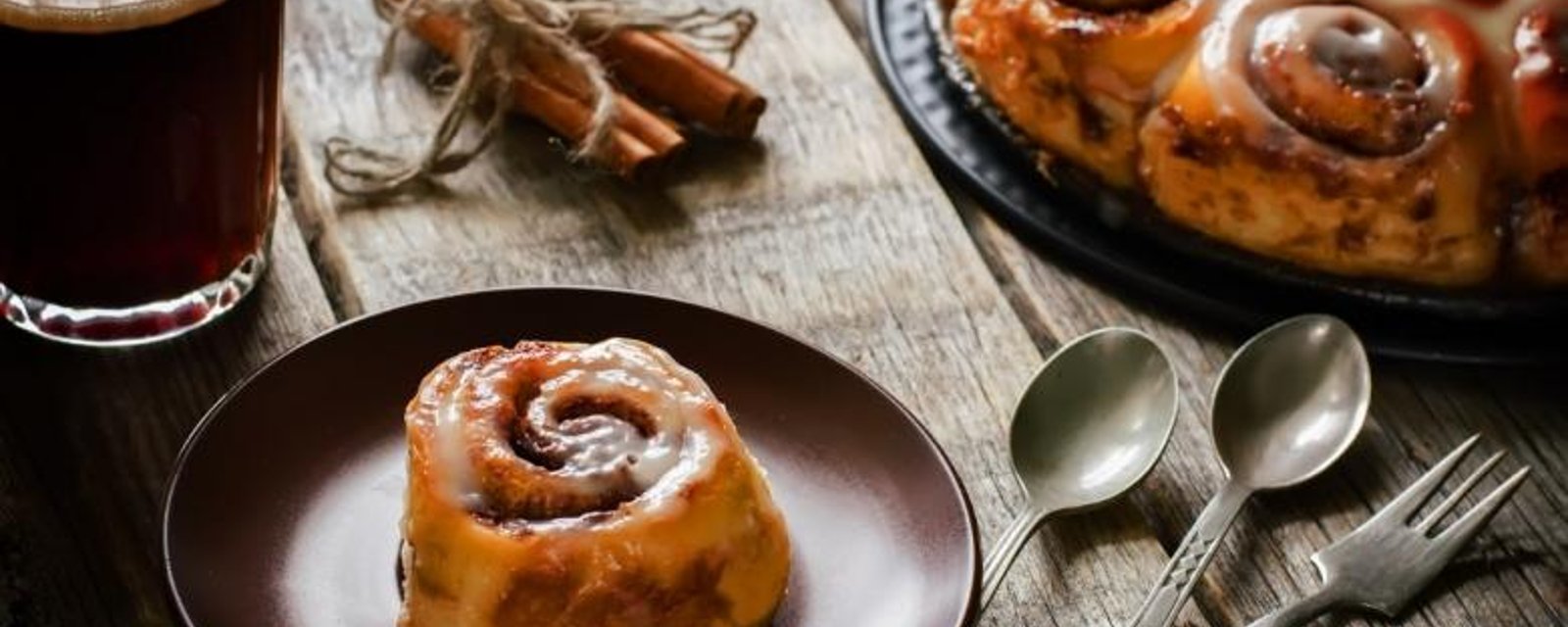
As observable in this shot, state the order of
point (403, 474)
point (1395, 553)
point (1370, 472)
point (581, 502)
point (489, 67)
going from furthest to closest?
1. point (489, 67)
2. point (1370, 472)
3. point (1395, 553)
4. point (403, 474)
5. point (581, 502)

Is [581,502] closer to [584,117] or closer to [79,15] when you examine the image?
[79,15]

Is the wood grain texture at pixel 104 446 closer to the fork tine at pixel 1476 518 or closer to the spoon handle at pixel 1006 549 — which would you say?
the spoon handle at pixel 1006 549

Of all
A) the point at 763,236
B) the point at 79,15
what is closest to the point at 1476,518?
the point at 763,236

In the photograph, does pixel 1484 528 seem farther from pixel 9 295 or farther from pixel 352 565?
pixel 9 295

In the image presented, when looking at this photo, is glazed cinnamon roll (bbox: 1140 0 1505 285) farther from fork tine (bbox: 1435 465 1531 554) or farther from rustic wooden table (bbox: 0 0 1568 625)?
fork tine (bbox: 1435 465 1531 554)

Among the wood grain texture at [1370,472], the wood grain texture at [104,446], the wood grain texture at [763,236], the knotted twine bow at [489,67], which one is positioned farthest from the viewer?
the knotted twine bow at [489,67]

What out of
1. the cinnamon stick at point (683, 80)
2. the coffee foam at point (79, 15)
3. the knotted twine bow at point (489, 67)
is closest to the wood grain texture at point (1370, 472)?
the cinnamon stick at point (683, 80)

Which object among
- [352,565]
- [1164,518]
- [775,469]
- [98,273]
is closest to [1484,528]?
[1164,518]
